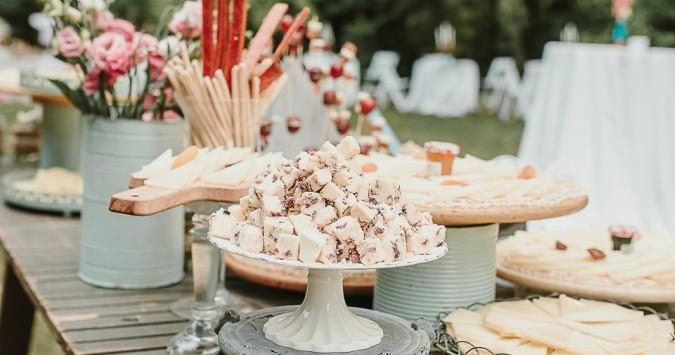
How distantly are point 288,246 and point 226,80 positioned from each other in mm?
891

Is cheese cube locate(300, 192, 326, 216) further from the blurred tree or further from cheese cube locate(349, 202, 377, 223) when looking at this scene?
the blurred tree

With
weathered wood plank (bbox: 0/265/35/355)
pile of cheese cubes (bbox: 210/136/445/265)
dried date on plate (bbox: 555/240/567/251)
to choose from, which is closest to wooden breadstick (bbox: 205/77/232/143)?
pile of cheese cubes (bbox: 210/136/445/265)

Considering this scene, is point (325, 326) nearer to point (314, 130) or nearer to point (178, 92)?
point (178, 92)

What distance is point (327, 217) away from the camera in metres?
1.35

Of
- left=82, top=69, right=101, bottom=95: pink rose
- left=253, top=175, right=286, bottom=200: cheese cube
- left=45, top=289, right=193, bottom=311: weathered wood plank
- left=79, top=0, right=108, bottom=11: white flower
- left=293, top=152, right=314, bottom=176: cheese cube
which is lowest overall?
left=45, top=289, right=193, bottom=311: weathered wood plank

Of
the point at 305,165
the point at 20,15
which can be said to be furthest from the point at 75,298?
the point at 20,15

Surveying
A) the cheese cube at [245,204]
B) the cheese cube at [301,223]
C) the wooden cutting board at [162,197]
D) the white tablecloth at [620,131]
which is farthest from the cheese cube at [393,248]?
the white tablecloth at [620,131]

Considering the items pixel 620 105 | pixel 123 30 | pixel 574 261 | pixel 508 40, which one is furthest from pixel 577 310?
pixel 508 40

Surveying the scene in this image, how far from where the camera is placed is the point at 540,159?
518 centimetres

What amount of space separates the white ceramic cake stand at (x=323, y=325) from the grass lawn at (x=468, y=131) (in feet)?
21.1

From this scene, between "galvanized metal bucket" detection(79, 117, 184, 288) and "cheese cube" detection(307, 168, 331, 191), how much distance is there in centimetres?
87

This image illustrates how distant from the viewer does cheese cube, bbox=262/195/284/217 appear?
53.4 inches

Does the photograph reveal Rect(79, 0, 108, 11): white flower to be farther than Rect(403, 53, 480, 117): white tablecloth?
No

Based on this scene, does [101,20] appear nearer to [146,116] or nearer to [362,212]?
[146,116]
